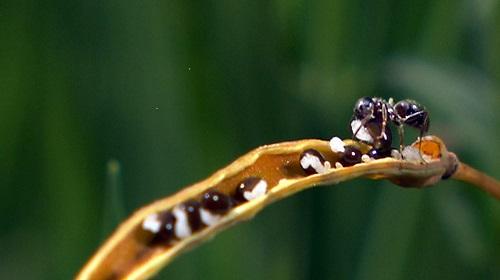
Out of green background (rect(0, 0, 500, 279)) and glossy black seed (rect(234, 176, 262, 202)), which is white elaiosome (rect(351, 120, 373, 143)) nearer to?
glossy black seed (rect(234, 176, 262, 202))

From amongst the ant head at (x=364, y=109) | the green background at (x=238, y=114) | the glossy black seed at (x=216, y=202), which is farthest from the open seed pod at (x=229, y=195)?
the green background at (x=238, y=114)

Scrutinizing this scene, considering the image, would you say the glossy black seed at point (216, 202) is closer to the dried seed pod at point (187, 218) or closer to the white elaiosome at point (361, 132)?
the dried seed pod at point (187, 218)

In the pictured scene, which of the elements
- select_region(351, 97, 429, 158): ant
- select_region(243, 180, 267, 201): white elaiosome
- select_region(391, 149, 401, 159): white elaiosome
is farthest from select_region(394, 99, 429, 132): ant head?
select_region(243, 180, 267, 201): white elaiosome

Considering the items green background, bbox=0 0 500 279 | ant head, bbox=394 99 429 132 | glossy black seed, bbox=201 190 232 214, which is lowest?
green background, bbox=0 0 500 279

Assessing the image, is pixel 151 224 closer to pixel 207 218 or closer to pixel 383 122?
pixel 207 218

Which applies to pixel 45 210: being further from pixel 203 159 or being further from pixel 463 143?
pixel 463 143

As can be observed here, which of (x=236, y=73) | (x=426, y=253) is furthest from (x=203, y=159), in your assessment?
(x=426, y=253)

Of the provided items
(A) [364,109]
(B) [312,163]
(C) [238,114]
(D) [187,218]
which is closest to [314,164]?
(B) [312,163]
